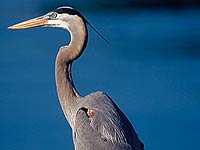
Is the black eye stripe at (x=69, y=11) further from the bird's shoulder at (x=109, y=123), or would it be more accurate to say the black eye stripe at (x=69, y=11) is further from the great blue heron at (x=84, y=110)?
the bird's shoulder at (x=109, y=123)

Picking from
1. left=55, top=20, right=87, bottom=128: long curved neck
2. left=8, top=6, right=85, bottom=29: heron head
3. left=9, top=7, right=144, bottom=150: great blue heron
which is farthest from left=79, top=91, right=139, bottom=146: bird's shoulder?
left=8, top=6, right=85, bottom=29: heron head

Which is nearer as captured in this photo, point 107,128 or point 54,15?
point 107,128

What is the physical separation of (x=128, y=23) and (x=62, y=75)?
3222 mm

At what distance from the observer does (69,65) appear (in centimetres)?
292

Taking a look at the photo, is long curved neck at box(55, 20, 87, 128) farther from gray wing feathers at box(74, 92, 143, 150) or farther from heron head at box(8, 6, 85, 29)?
gray wing feathers at box(74, 92, 143, 150)

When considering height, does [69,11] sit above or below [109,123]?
above

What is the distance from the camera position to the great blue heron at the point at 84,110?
2.60 m

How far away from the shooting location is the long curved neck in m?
2.85

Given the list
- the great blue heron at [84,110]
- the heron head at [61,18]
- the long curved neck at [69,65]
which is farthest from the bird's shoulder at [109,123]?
the heron head at [61,18]

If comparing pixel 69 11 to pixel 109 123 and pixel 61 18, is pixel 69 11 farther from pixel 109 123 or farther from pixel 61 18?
pixel 109 123

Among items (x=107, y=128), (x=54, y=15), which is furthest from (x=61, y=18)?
(x=107, y=128)

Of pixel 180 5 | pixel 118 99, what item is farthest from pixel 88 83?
pixel 180 5

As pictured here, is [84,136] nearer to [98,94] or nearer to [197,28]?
[98,94]

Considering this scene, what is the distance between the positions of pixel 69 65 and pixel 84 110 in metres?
0.29
